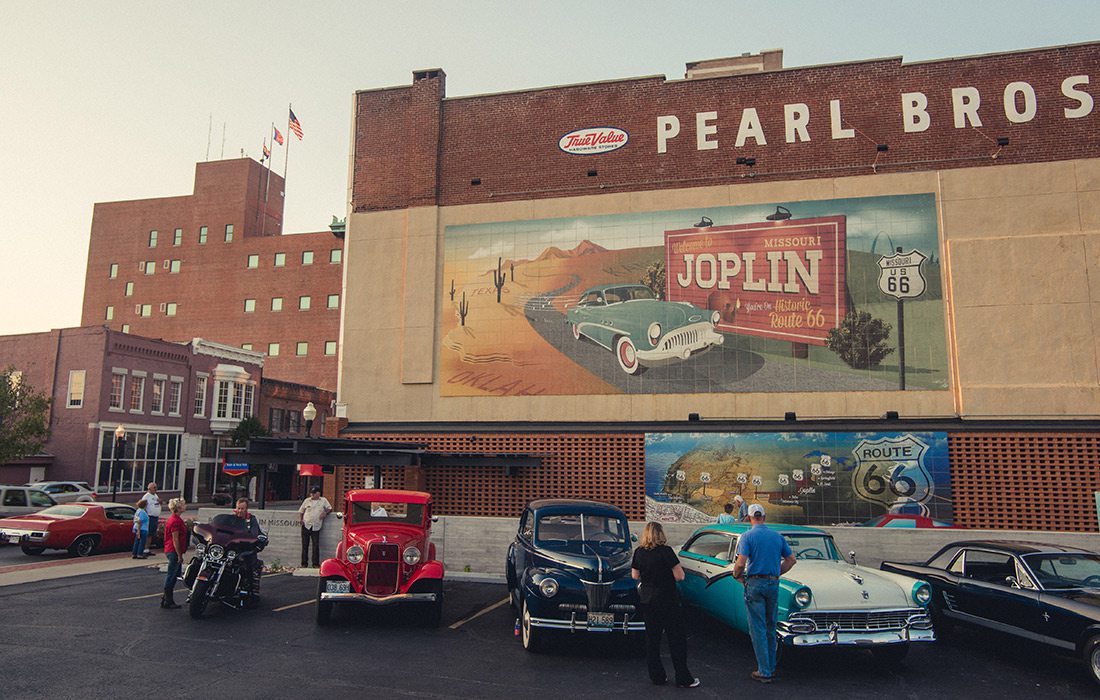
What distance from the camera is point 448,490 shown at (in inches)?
Answer: 834

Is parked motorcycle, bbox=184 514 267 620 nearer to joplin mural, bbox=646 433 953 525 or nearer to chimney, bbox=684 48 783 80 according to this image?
joplin mural, bbox=646 433 953 525

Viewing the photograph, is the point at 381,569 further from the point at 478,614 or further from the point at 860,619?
the point at 860,619

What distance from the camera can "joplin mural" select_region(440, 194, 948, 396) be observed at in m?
19.4

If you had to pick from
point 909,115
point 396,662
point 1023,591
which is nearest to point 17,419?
point 396,662

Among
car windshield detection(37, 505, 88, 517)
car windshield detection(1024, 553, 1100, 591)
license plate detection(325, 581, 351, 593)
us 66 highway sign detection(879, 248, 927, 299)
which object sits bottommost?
license plate detection(325, 581, 351, 593)

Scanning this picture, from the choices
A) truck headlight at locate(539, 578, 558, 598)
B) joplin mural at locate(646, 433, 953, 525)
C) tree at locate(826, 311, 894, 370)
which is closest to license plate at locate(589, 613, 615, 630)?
truck headlight at locate(539, 578, 558, 598)

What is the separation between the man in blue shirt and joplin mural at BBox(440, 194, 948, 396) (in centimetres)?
1135

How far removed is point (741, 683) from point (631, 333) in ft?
42.0

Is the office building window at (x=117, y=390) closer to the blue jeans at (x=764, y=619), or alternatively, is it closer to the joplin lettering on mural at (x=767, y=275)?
the joplin lettering on mural at (x=767, y=275)

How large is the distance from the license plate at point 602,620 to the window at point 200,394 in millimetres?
40511

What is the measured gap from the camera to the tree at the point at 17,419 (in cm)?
3061

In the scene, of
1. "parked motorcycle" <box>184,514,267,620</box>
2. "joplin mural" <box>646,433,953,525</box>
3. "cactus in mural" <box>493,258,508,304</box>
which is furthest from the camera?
"cactus in mural" <box>493,258,508,304</box>

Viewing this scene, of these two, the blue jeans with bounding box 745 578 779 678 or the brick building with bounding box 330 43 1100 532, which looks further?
the brick building with bounding box 330 43 1100 532

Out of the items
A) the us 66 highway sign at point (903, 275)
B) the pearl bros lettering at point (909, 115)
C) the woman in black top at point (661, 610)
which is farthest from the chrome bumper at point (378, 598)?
the pearl bros lettering at point (909, 115)
